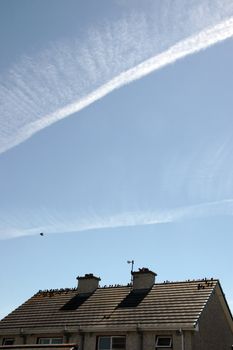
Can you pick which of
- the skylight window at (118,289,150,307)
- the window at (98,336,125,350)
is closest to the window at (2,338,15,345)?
the window at (98,336,125,350)

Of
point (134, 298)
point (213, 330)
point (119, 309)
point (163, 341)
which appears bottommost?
point (163, 341)

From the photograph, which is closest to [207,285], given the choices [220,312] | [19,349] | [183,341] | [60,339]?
[220,312]

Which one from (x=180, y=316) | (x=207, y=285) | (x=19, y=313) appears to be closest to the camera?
(x=180, y=316)

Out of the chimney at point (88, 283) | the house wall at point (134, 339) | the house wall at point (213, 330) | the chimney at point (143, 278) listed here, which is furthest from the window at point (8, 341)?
the house wall at point (213, 330)

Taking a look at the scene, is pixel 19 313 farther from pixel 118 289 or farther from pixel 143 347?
pixel 143 347

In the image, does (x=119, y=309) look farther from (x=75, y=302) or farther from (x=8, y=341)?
(x=8, y=341)

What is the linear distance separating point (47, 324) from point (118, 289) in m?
4.89

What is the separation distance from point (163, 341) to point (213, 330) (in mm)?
3690

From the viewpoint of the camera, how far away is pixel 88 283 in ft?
102

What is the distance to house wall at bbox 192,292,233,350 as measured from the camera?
23.2m

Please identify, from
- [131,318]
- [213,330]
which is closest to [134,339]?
[131,318]

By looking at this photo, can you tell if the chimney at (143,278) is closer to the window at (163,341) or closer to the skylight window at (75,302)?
the skylight window at (75,302)

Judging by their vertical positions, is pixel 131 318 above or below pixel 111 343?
above

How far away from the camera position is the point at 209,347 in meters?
24.2
